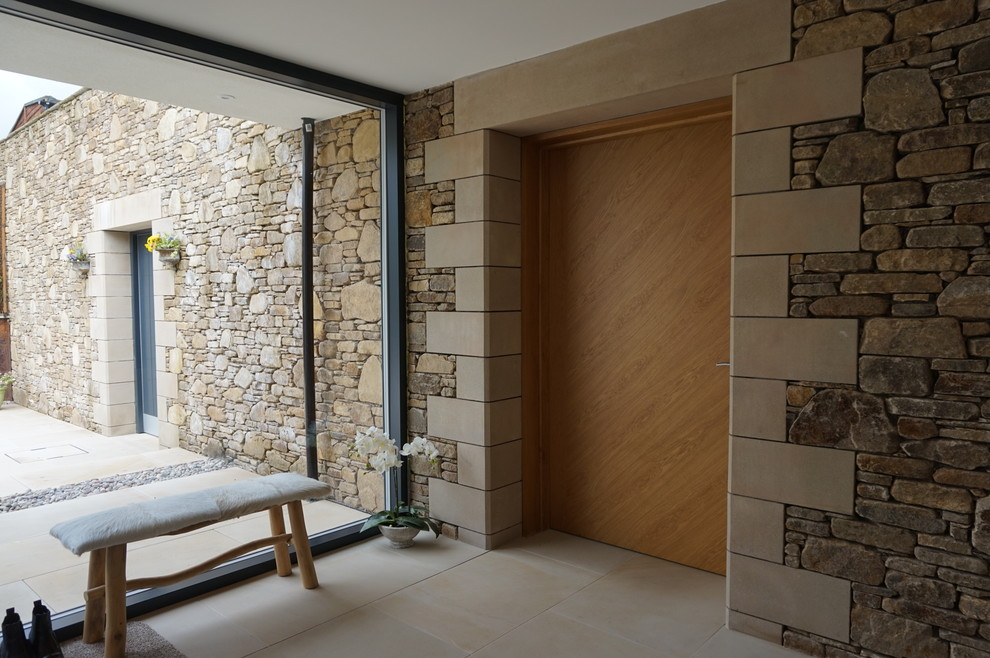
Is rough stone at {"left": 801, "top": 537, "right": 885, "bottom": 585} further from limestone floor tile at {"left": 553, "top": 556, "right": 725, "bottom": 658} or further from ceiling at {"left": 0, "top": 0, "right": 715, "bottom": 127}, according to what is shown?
ceiling at {"left": 0, "top": 0, "right": 715, "bottom": 127}

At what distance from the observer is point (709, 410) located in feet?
10.2

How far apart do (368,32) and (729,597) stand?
276 centimetres

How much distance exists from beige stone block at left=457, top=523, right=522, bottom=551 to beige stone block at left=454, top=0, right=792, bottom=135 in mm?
2110

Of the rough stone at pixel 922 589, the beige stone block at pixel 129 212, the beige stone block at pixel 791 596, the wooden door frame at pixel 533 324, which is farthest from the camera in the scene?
the wooden door frame at pixel 533 324

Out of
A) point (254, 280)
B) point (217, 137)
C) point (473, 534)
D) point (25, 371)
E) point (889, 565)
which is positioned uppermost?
point (217, 137)

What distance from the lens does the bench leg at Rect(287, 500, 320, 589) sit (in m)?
3.01

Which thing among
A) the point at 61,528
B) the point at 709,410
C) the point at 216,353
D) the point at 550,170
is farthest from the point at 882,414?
the point at 216,353

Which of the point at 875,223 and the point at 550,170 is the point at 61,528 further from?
→ the point at 875,223

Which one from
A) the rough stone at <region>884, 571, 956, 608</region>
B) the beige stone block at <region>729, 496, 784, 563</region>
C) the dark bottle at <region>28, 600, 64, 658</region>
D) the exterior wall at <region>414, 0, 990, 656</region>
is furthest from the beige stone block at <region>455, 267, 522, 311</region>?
the dark bottle at <region>28, 600, 64, 658</region>

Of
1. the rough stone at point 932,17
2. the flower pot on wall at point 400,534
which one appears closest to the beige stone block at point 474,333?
the flower pot on wall at point 400,534

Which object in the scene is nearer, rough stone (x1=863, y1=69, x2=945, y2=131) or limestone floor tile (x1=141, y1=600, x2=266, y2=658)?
rough stone (x1=863, y1=69, x2=945, y2=131)

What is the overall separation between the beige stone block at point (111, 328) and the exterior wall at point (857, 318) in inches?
111

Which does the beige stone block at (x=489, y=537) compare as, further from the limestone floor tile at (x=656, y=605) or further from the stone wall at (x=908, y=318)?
the stone wall at (x=908, y=318)

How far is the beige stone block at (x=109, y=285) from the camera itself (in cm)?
337
